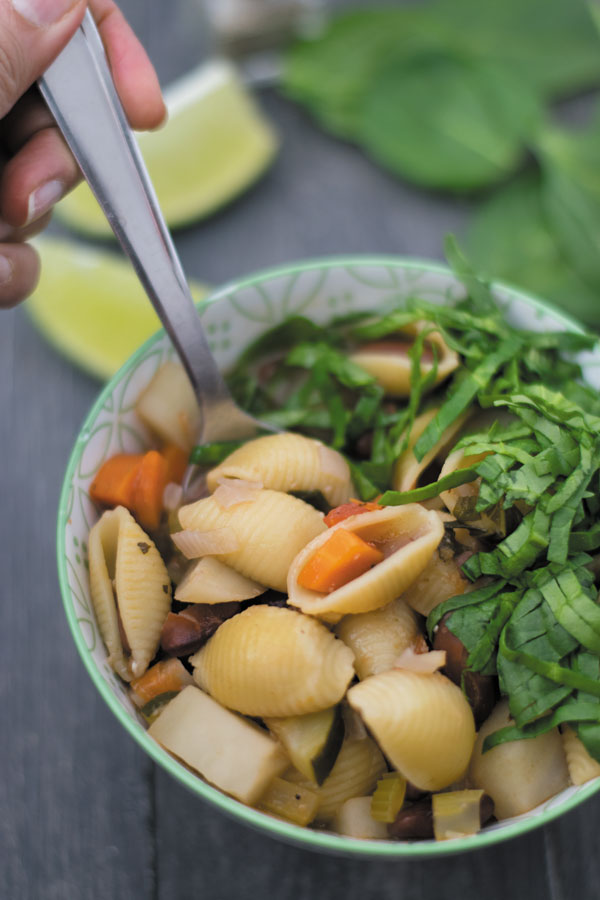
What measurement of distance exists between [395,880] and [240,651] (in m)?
0.48

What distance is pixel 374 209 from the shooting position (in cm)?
188

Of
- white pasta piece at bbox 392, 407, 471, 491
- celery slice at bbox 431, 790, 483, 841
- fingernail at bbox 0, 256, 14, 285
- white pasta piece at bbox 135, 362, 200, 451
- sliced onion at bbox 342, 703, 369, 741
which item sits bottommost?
celery slice at bbox 431, 790, 483, 841

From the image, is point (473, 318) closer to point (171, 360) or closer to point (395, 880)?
point (171, 360)

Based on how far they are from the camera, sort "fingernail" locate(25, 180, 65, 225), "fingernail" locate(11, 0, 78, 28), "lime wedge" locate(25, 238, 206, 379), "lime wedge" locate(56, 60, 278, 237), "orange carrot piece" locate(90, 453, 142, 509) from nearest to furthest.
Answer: "fingernail" locate(11, 0, 78, 28), "orange carrot piece" locate(90, 453, 142, 509), "fingernail" locate(25, 180, 65, 225), "lime wedge" locate(25, 238, 206, 379), "lime wedge" locate(56, 60, 278, 237)

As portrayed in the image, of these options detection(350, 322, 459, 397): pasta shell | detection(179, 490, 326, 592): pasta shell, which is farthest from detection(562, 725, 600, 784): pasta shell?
detection(350, 322, 459, 397): pasta shell

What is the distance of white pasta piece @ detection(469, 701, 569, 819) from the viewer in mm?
956

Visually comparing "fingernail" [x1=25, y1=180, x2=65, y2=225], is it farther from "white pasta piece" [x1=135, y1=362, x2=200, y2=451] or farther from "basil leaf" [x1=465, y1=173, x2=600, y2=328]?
"basil leaf" [x1=465, y1=173, x2=600, y2=328]

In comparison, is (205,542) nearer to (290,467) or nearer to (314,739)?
(290,467)

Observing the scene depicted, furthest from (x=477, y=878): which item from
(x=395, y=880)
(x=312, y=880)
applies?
(x=312, y=880)

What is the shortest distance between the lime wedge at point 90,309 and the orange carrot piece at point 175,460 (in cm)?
41

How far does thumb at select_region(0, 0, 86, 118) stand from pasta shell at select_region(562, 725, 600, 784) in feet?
3.34

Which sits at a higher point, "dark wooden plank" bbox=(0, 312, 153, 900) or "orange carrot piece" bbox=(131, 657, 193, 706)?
"orange carrot piece" bbox=(131, 657, 193, 706)

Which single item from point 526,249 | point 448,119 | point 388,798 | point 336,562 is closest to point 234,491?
point 336,562

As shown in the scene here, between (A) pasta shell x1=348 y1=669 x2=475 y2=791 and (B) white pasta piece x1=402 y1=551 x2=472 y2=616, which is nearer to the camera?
(A) pasta shell x1=348 y1=669 x2=475 y2=791
